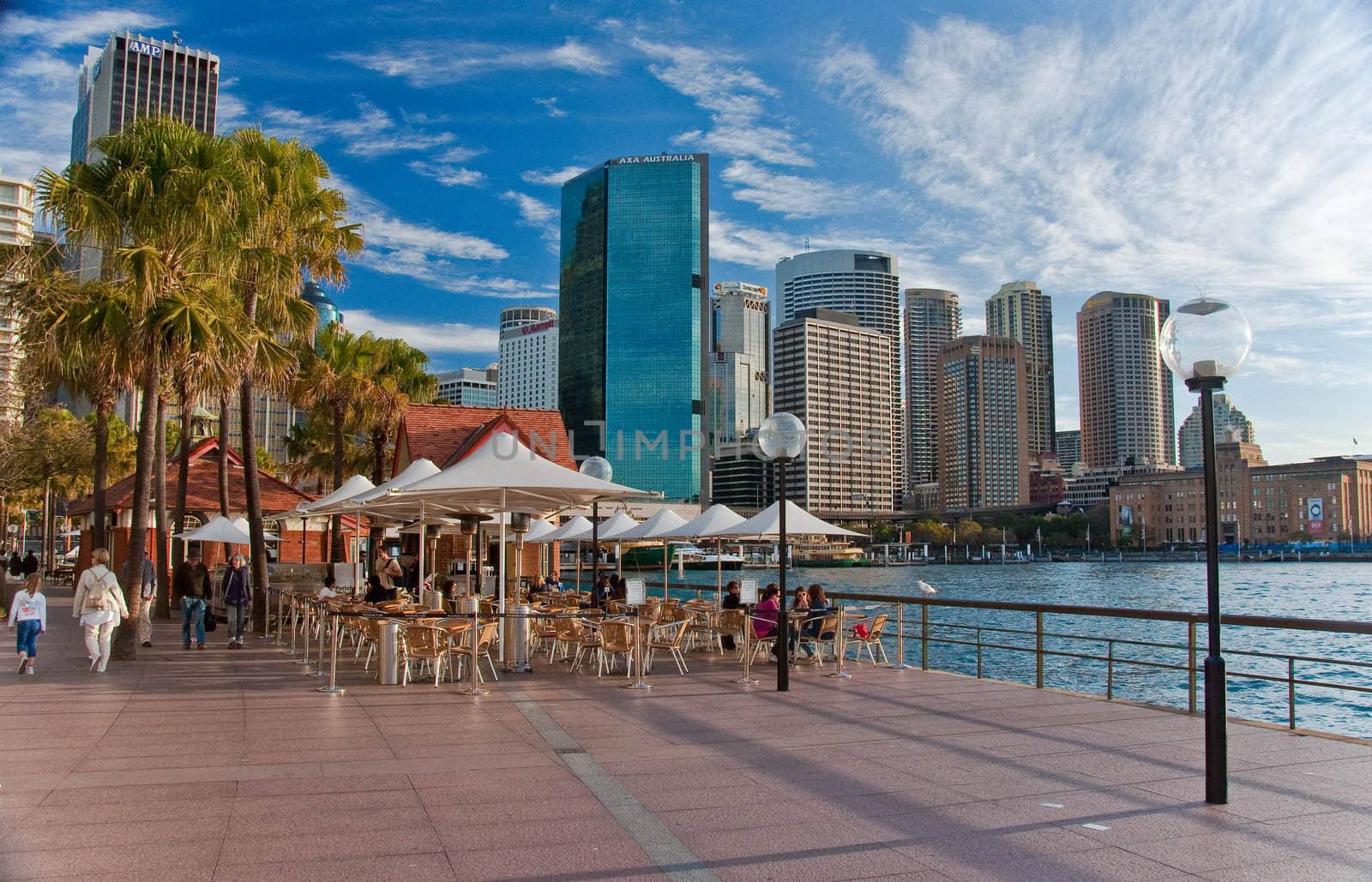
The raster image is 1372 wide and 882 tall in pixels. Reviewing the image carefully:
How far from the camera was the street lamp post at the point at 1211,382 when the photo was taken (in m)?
6.70

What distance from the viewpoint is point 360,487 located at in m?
20.4

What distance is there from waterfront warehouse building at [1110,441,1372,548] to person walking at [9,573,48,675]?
462 feet

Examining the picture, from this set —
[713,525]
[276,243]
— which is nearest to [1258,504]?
[713,525]

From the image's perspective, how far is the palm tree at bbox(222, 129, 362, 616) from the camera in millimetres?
18406

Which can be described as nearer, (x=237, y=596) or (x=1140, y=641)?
(x=1140, y=641)

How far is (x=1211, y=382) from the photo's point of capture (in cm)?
723

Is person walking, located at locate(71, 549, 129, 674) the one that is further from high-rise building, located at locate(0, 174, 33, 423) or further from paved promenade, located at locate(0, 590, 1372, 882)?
high-rise building, located at locate(0, 174, 33, 423)

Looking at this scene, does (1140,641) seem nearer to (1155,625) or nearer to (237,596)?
(237,596)

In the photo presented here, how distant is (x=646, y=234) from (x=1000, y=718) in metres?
148

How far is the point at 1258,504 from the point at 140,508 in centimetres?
15754

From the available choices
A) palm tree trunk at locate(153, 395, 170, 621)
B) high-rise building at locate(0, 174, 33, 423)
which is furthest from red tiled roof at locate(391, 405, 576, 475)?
high-rise building at locate(0, 174, 33, 423)

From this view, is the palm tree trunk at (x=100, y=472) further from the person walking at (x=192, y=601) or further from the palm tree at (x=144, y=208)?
the palm tree at (x=144, y=208)

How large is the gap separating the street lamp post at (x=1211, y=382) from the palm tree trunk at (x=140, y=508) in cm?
1332

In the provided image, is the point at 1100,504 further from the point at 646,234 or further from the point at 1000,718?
the point at 1000,718
